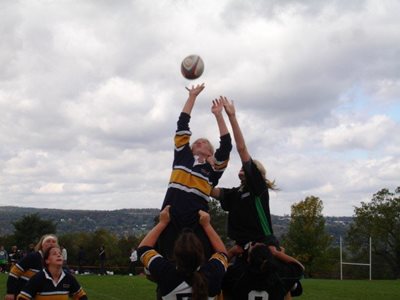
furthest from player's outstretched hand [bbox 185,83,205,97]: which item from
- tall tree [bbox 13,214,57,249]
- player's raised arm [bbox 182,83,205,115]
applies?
tall tree [bbox 13,214,57,249]

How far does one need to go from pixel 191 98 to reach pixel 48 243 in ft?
8.74

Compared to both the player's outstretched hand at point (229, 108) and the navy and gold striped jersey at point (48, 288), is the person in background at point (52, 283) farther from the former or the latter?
the player's outstretched hand at point (229, 108)

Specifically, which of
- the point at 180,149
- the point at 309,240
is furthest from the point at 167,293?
the point at 309,240

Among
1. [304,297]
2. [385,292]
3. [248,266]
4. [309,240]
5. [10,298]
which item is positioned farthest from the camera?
[309,240]

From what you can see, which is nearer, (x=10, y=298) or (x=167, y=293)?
(x=167, y=293)

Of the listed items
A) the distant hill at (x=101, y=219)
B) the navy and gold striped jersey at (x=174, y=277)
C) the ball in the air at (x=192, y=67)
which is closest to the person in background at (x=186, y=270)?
the navy and gold striped jersey at (x=174, y=277)

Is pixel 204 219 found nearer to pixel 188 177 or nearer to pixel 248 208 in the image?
pixel 188 177

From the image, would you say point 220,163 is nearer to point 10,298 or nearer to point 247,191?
point 247,191

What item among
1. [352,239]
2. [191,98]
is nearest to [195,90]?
[191,98]

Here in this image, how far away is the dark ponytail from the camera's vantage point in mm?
4684

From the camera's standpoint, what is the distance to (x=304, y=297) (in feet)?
65.0

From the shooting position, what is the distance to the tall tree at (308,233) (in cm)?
6588

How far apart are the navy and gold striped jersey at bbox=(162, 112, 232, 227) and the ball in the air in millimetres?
922

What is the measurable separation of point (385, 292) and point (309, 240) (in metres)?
44.0
